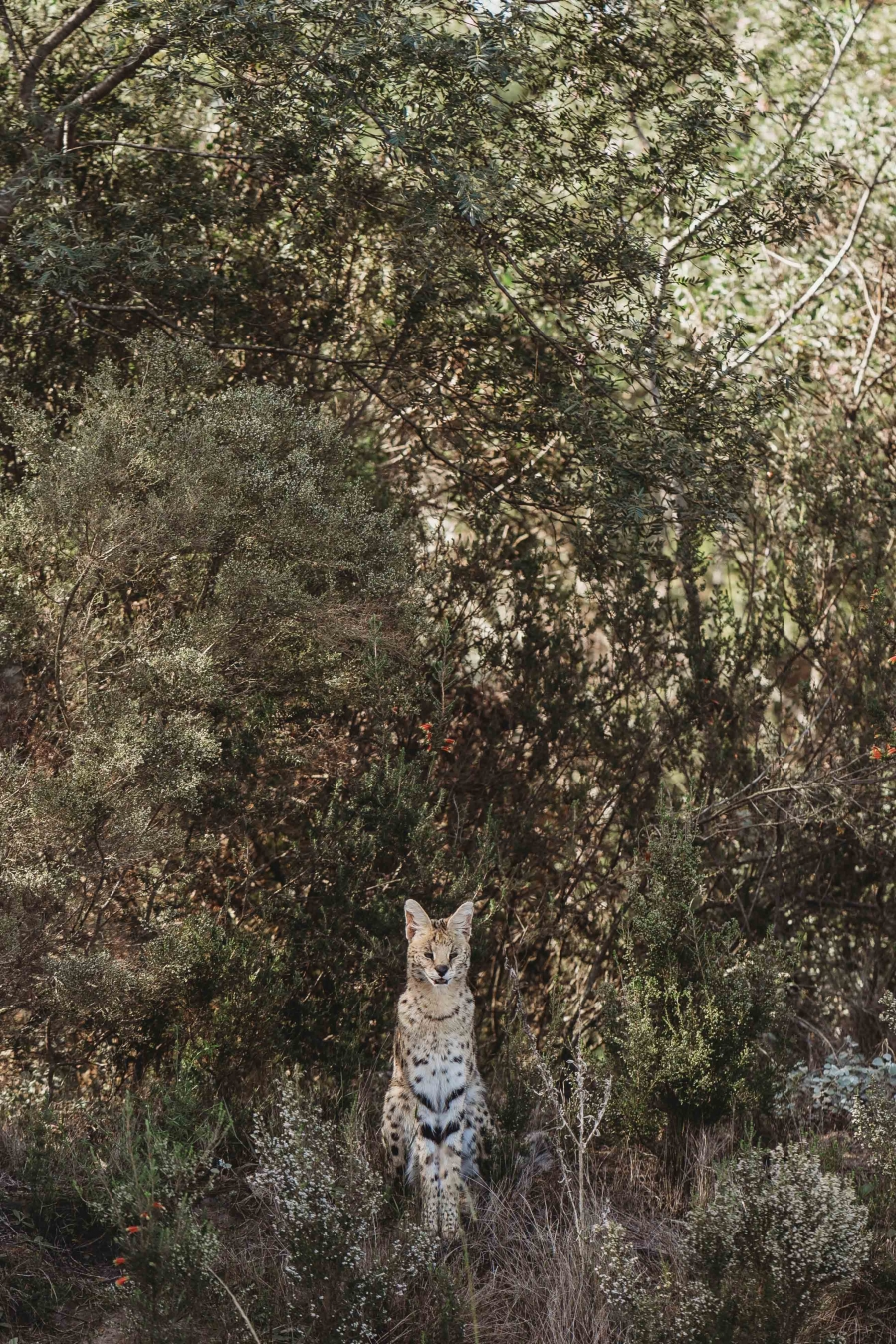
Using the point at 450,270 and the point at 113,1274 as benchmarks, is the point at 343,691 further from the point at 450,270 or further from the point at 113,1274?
the point at 113,1274

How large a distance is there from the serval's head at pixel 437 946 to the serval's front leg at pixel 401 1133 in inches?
15.0

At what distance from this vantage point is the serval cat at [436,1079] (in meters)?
4.32

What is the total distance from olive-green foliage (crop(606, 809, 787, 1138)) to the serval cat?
0.69m

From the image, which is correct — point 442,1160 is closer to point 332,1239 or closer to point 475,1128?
point 475,1128

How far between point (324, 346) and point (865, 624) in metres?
3.36

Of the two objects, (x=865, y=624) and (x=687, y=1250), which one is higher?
(x=865, y=624)

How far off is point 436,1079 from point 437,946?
0.42 metres

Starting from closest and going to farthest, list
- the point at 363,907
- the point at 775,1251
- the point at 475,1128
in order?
the point at 775,1251 < the point at 475,1128 < the point at 363,907

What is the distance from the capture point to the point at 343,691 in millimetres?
5957

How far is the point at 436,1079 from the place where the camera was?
4.36 m

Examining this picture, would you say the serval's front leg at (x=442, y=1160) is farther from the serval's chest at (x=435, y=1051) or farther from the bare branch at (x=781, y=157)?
the bare branch at (x=781, y=157)

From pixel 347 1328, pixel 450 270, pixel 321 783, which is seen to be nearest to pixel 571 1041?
A: pixel 321 783

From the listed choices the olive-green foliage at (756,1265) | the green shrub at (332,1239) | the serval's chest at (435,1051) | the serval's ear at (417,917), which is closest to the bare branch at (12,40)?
the serval's ear at (417,917)

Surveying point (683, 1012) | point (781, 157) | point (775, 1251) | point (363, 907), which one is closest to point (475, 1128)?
point (683, 1012)
